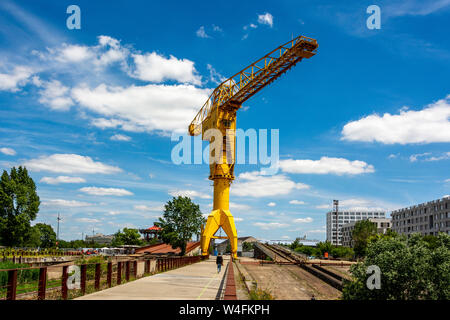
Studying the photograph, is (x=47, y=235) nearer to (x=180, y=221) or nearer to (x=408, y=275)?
(x=180, y=221)

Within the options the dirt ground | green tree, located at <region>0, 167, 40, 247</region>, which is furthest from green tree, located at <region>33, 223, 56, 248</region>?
the dirt ground

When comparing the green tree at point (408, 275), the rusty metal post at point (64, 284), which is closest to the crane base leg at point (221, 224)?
the green tree at point (408, 275)

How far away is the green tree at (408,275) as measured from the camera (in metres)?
17.2

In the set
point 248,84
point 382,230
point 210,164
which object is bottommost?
point 382,230

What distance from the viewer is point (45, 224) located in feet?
334

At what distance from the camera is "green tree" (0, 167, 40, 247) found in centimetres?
5478

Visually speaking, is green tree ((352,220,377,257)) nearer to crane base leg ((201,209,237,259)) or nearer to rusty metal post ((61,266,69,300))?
crane base leg ((201,209,237,259))

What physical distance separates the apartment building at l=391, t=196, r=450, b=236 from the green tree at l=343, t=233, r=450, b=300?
244 feet

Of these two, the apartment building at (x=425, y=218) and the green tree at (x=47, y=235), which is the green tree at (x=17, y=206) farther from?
the apartment building at (x=425, y=218)

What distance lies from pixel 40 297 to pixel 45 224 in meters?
100
